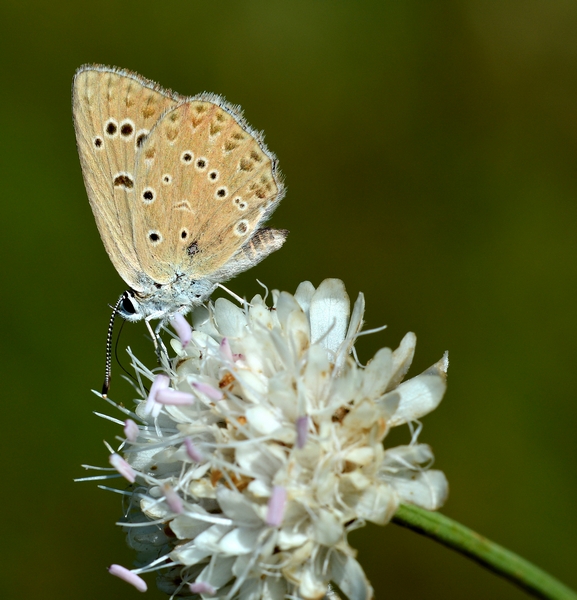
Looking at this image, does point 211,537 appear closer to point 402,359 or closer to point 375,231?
point 402,359

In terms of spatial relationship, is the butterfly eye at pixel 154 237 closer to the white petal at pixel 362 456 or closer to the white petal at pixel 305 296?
the white petal at pixel 305 296

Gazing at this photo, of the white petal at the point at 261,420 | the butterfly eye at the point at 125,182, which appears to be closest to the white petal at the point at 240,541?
the white petal at the point at 261,420

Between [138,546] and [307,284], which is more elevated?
[307,284]

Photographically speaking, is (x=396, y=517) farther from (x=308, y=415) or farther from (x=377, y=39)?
(x=377, y=39)

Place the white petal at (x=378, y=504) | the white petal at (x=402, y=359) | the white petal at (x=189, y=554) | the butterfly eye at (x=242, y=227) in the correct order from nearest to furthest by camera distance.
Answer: the white petal at (x=378, y=504) → the white petal at (x=189, y=554) → the white petal at (x=402, y=359) → the butterfly eye at (x=242, y=227)

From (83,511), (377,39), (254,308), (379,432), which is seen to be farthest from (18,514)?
(377,39)

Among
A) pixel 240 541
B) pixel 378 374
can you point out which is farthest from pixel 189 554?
pixel 378 374

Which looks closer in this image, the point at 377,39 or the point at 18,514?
the point at 18,514
